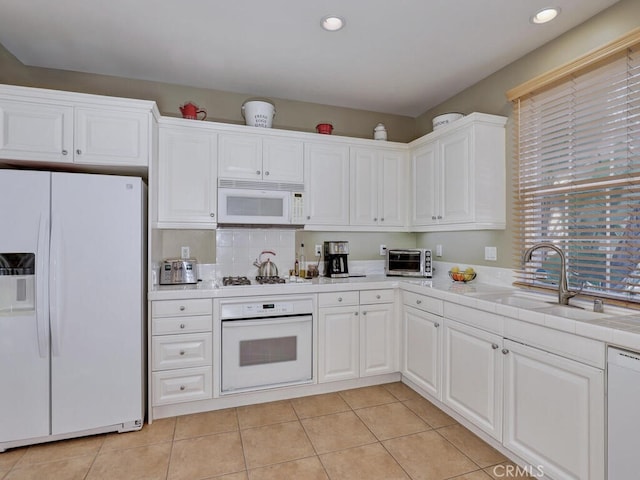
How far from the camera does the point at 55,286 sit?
212 centimetres

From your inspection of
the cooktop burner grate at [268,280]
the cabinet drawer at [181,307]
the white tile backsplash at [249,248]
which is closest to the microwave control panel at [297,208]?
the white tile backsplash at [249,248]

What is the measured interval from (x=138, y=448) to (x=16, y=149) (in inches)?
79.5

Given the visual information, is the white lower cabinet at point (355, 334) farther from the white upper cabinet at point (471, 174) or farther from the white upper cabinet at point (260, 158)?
the white upper cabinet at point (260, 158)

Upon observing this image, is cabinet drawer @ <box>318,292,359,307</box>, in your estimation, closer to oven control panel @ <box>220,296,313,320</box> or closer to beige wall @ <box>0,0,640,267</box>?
oven control panel @ <box>220,296,313,320</box>

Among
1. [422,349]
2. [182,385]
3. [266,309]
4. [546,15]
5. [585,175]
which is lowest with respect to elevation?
[182,385]

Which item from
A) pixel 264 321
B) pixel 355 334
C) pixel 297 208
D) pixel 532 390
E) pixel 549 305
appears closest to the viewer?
pixel 532 390

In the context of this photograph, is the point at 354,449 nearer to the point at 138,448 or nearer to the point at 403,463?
the point at 403,463

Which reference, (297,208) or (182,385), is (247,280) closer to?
(297,208)

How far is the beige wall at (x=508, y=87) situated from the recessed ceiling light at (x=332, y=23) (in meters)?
1.44

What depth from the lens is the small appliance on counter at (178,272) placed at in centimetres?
277

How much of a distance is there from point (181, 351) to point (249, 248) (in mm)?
1098

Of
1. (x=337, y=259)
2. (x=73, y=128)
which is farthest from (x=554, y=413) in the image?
(x=73, y=128)

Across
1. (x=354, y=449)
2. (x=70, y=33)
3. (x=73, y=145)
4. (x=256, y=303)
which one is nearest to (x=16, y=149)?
(x=73, y=145)

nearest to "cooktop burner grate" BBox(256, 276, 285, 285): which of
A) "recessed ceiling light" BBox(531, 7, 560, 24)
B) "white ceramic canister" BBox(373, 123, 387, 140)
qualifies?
"white ceramic canister" BBox(373, 123, 387, 140)
